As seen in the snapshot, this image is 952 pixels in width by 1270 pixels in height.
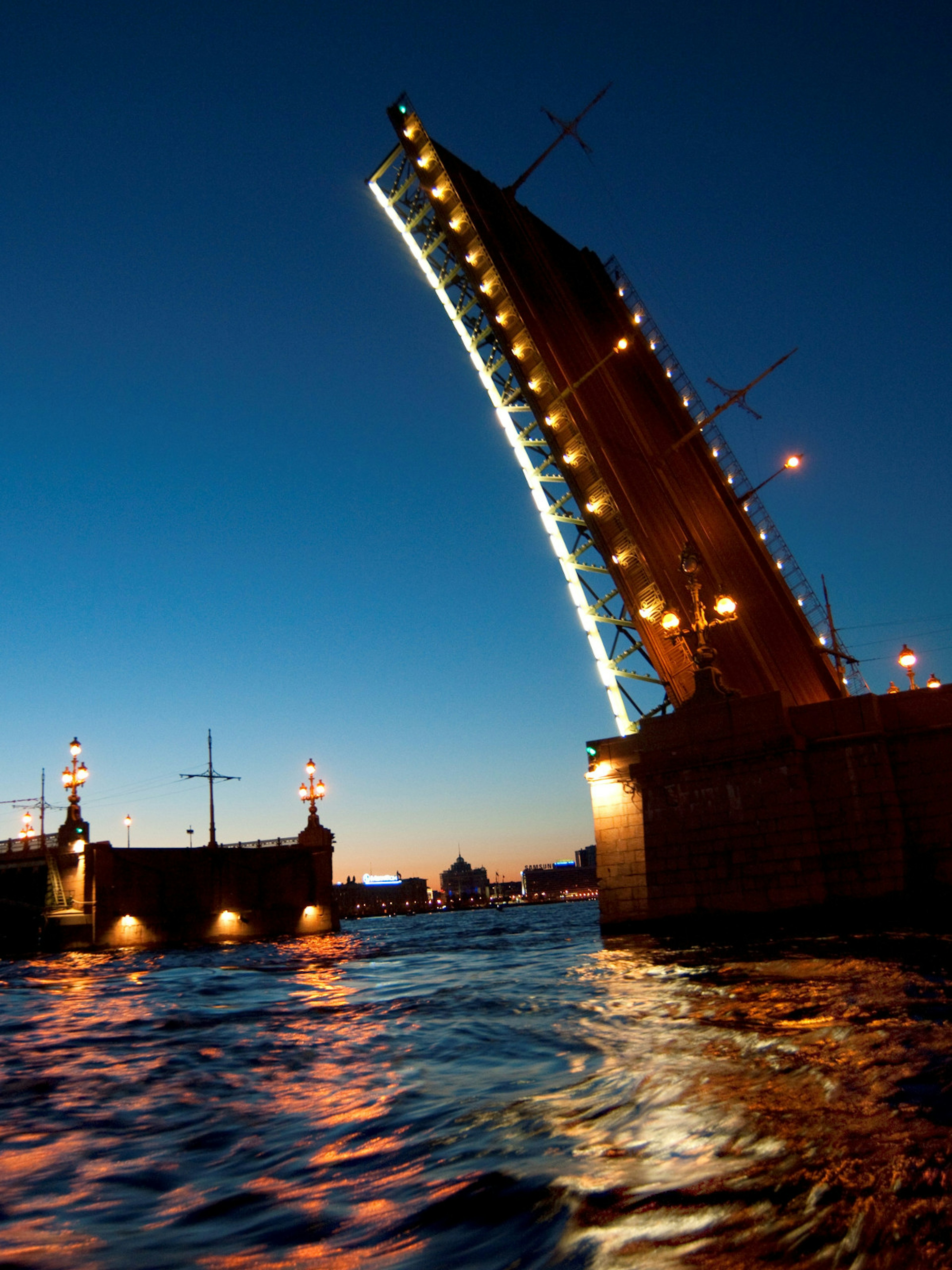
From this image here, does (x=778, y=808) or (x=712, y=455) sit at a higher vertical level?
(x=712, y=455)

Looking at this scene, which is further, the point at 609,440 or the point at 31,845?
the point at 31,845

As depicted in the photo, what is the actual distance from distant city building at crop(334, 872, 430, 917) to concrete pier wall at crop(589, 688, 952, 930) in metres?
127

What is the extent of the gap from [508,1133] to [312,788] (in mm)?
43143

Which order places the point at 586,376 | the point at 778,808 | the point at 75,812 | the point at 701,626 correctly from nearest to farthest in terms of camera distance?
the point at 778,808 → the point at 701,626 → the point at 586,376 → the point at 75,812

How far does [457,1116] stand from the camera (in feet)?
15.3

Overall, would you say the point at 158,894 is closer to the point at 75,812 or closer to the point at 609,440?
the point at 75,812

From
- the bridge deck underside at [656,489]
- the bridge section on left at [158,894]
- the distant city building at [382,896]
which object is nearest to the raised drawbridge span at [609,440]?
the bridge deck underside at [656,489]

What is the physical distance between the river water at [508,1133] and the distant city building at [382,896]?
137m

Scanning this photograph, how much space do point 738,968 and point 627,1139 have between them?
317 inches

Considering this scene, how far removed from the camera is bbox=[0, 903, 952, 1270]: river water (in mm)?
2768

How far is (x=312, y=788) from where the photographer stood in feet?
150

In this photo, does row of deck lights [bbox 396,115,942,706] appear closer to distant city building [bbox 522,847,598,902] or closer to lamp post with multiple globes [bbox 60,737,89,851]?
lamp post with multiple globes [bbox 60,737,89,851]

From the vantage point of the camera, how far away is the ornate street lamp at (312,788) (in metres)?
45.3

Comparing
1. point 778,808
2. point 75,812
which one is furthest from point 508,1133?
point 75,812
